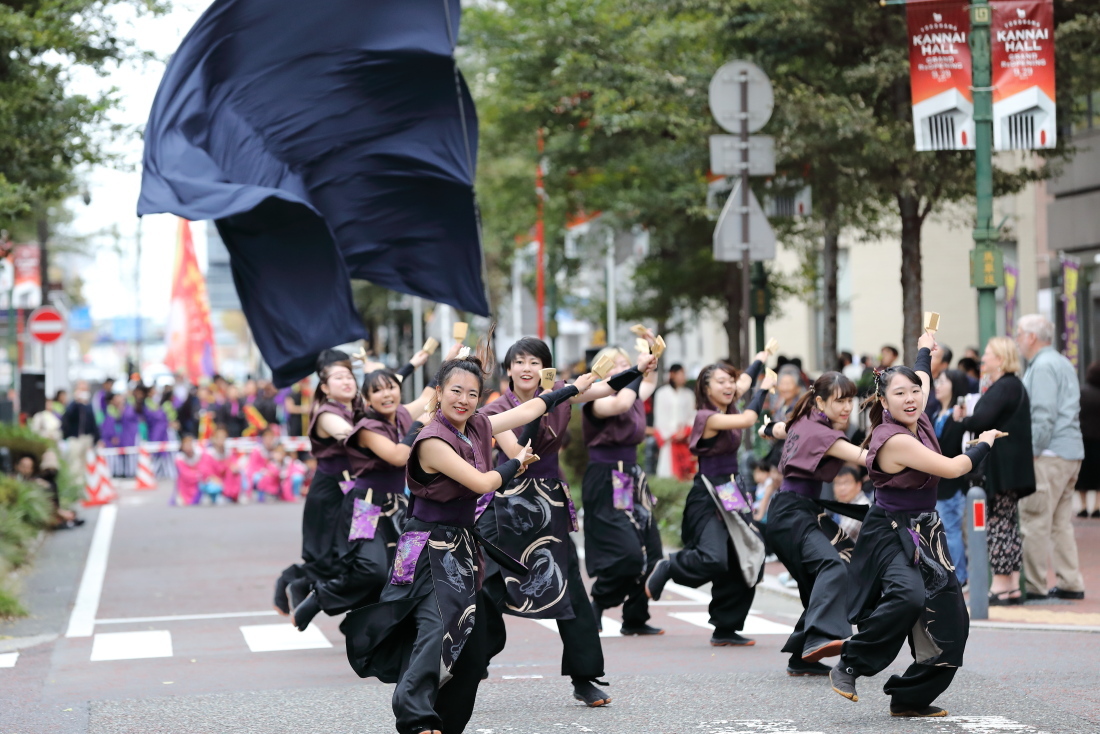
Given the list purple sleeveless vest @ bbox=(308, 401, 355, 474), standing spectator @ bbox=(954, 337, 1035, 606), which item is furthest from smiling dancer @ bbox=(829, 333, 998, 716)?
purple sleeveless vest @ bbox=(308, 401, 355, 474)

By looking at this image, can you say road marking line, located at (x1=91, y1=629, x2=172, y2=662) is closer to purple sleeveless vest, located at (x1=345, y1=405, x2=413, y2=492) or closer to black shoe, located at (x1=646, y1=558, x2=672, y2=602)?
purple sleeveless vest, located at (x1=345, y1=405, x2=413, y2=492)

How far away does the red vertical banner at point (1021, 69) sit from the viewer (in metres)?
12.3

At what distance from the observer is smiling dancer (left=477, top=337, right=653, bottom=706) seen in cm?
777

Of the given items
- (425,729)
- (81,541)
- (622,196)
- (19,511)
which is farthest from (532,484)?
(622,196)

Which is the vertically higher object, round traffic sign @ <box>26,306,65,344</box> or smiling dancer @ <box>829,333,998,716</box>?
round traffic sign @ <box>26,306,65,344</box>

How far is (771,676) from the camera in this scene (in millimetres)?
8578

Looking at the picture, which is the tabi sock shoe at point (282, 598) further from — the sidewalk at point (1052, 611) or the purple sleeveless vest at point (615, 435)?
the sidewalk at point (1052, 611)

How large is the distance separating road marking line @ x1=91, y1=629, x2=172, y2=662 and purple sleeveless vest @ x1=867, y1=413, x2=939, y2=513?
197 inches

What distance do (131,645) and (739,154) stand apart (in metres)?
7.42

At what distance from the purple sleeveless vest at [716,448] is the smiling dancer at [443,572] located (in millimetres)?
3428

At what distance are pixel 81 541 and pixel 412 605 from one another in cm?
1291

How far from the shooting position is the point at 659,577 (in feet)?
33.4

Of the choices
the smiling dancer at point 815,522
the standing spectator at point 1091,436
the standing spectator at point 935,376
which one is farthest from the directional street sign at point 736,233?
the smiling dancer at point 815,522

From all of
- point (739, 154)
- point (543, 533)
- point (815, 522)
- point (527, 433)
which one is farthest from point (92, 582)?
point (815, 522)
